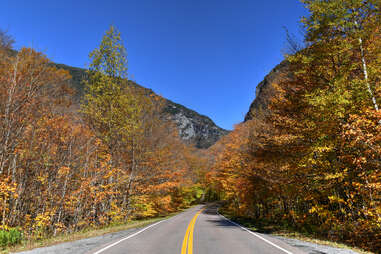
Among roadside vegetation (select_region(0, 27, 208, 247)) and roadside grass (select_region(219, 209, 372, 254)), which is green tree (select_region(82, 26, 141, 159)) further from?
roadside grass (select_region(219, 209, 372, 254))

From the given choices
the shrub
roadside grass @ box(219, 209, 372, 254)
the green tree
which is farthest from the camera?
the green tree

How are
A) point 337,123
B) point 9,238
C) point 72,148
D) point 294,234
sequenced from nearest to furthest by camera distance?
point 9,238 → point 337,123 → point 294,234 → point 72,148

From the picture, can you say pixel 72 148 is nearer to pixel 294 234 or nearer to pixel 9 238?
pixel 9 238

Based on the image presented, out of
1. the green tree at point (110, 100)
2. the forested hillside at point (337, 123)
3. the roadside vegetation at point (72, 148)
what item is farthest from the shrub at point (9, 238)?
the forested hillside at point (337, 123)

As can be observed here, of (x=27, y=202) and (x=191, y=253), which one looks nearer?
(x=191, y=253)

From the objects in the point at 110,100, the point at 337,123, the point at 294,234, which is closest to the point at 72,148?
the point at 110,100

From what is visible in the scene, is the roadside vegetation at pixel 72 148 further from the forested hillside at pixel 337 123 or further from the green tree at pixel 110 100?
the forested hillside at pixel 337 123

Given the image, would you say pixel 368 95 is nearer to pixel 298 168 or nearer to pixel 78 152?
pixel 298 168

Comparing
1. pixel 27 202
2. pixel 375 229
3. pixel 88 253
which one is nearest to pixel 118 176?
pixel 27 202

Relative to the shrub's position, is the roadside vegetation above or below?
above

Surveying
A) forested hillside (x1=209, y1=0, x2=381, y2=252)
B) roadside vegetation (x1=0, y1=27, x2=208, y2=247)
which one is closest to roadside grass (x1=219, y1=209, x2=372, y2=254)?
forested hillside (x1=209, y1=0, x2=381, y2=252)

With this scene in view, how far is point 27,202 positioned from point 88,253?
7.84m

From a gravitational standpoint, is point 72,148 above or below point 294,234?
above

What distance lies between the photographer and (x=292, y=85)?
12664 millimetres
